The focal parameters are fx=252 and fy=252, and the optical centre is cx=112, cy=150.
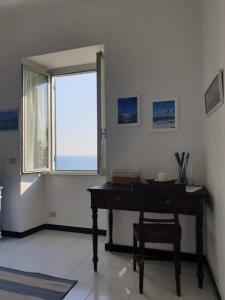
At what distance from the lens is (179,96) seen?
277 cm

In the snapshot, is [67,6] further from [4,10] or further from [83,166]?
[83,166]

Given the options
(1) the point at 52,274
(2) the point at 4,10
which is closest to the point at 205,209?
(1) the point at 52,274

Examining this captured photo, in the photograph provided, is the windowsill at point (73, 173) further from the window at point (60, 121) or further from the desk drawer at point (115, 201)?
the desk drawer at point (115, 201)

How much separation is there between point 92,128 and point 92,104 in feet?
1.18

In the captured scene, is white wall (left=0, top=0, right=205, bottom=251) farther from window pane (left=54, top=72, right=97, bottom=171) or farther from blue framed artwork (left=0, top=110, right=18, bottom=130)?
blue framed artwork (left=0, top=110, right=18, bottom=130)

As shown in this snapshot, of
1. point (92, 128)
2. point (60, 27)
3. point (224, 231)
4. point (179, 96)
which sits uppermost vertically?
point (60, 27)

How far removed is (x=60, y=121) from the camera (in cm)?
404

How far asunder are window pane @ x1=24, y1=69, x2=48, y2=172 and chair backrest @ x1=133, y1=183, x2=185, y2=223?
6.65 feet

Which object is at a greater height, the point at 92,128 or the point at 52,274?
the point at 92,128

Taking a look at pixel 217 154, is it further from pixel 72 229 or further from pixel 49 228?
pixel 49 228

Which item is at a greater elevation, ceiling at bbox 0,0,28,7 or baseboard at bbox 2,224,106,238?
ceiling at bbox 0,0,28,7

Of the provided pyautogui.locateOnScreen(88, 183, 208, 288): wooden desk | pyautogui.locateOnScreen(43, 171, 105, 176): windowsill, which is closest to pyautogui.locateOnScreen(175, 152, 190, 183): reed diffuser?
pyautogui.locateOnScreen(88, 183, 208, 288): wooden desk

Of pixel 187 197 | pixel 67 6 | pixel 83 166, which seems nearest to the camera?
pixel 187 197

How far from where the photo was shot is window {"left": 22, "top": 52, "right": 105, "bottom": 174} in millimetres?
3689
